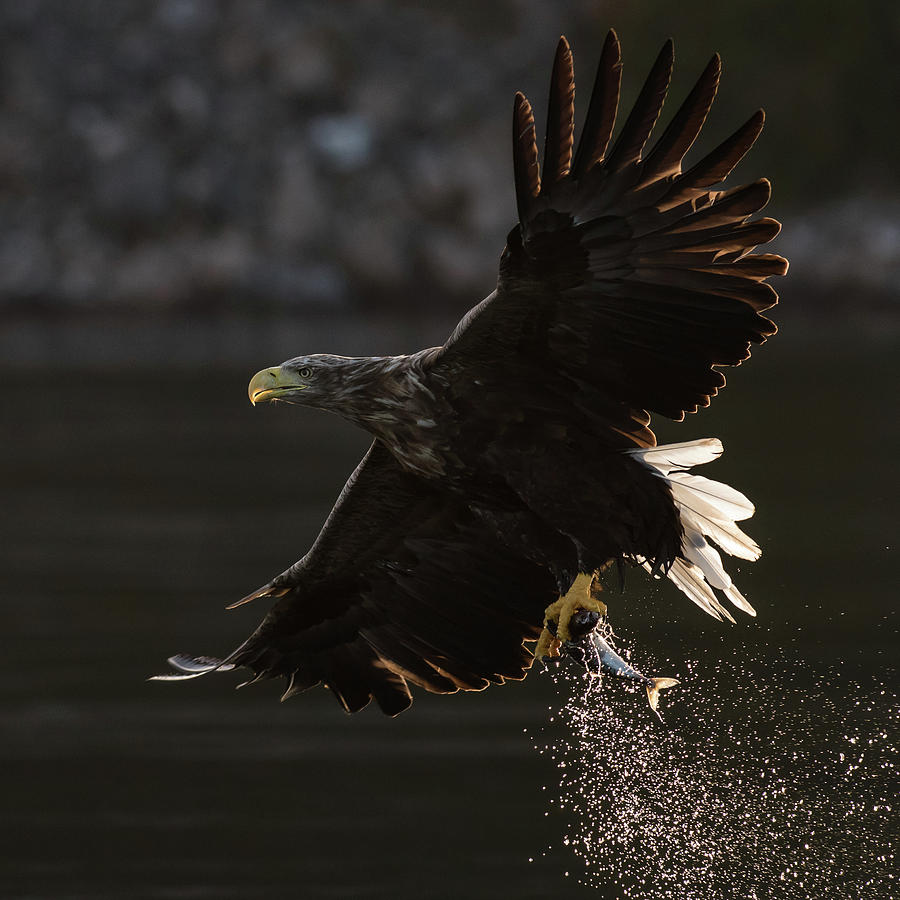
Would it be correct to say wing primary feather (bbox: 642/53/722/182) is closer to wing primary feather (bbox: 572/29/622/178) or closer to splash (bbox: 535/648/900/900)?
wing primary feather (bbox: 572/29/622/178)

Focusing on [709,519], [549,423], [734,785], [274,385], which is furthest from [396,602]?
[734,785]

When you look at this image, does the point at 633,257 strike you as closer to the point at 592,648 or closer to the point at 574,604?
the point at 574,604

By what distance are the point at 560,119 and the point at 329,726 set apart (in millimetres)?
3853

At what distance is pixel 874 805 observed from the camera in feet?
22.4

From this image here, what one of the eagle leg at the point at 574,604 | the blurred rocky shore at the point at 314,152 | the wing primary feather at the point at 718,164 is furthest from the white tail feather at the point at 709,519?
the blurred rocky shore at the point at 314,152

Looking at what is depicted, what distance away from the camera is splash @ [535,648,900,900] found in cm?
636

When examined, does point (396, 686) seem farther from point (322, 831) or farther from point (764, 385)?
point (764, 385)

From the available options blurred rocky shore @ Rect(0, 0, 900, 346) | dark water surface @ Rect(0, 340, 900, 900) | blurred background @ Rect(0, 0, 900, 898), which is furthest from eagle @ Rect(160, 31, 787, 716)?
blurred rocky shore @ Rect(0, 0, 900, 346)

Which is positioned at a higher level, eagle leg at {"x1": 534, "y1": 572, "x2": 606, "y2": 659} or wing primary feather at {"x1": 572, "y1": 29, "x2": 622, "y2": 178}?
wing primary feather at {"x1": 572, "y1": 29, "x2": 622, "y2": 178}

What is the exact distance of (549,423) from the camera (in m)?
5.61

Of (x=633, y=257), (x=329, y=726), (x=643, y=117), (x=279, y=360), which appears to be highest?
(x=643, y=117)

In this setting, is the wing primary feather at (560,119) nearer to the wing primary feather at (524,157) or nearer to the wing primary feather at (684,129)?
the wing primary feather at (524,157)

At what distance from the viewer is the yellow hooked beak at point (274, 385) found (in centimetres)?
600

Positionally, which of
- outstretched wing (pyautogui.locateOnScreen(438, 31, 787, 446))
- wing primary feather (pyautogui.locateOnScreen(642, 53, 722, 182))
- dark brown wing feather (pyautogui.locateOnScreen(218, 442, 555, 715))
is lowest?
dark brown wing feather (pyautogui.locateOnScreen(218, 442, 555, 715))
